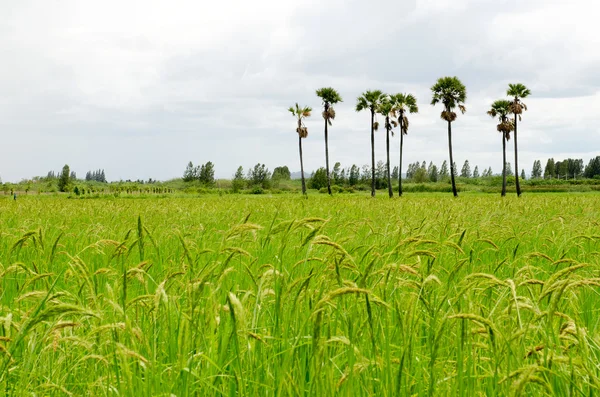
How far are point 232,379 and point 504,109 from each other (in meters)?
74.0

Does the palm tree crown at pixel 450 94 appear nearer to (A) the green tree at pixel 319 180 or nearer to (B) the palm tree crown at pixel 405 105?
(B) the palm tree crown at pixel 405 105

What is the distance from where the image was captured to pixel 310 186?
140 metres

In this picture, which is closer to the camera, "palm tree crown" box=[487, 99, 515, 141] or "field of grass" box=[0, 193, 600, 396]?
"field of grass" box=[0, 193, 600, 396]

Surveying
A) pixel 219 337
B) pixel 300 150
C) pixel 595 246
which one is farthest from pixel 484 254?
pixel 300 150

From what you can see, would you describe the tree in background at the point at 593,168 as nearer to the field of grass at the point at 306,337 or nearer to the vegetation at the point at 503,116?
the vegetation at the point at 503,116

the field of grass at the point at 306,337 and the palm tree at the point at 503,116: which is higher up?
the palm tree at the point at 503,116

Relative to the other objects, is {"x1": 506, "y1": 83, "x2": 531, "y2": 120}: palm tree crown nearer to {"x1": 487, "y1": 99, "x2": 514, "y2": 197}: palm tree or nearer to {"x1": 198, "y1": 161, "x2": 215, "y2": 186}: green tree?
{"x1": 487, "y1": 99, "x2": 514, "y2": 197}: palm tree

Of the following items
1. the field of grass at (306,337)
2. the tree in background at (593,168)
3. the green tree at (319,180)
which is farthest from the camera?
the tree in background at (593,168)

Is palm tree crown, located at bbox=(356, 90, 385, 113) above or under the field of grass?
above

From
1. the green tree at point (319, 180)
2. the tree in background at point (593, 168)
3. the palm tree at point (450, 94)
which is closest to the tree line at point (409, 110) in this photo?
the palm tree at point (450, 94)

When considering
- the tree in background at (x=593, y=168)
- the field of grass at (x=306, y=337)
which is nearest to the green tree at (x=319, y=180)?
the tree in background at (x=593, y=168)

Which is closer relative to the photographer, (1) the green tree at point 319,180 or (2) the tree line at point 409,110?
(2) the tree line at point 409,110

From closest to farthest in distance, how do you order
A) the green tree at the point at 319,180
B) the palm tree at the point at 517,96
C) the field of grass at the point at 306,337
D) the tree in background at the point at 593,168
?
1. the field of grass at the point at 306,337
2. the palm tree at the point at 517,96
3. the green tree at the point at 319,180
4. the tree in background at the point at 593,168

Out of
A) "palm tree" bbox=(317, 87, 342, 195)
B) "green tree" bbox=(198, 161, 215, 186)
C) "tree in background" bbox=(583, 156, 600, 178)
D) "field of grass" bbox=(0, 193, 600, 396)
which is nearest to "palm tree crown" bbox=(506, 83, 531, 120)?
"palm tree" bbox=(317, 87, 342, 195)
